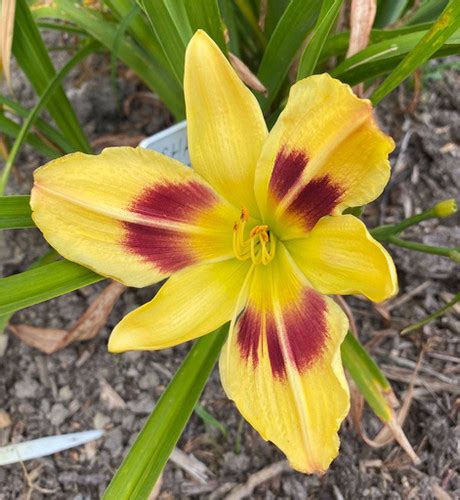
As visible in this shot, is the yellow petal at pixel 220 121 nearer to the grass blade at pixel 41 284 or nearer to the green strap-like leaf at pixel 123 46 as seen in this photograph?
the grass blade at pixel 41 284

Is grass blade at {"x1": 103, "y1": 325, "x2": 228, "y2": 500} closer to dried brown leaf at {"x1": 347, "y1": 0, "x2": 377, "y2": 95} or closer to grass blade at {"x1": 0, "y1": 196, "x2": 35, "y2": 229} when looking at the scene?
grass blade at {"x1": 0, "y1": 196, "x2": 35, "y2": 229}

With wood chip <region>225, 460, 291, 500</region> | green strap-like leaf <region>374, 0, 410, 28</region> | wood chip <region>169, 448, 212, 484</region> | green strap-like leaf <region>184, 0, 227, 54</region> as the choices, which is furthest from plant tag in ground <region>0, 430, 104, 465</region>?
green strap-like leaf <region>374, 0, 410, 28</region>

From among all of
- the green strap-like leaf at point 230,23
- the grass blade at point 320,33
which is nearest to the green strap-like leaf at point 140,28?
the green strap-like leaf at point 230,23

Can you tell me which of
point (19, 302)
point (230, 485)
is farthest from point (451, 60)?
point (19, 302)

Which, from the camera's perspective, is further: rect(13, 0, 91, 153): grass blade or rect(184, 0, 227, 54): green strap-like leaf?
rect(13, 0, 91, 153): grass blade

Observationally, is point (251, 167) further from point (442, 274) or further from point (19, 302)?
point (442, 274)

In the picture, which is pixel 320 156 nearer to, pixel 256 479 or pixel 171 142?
pixel 171 142

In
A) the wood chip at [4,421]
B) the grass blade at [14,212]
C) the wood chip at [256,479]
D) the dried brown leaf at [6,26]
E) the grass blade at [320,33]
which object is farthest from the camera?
the wood chip at [4,421]
